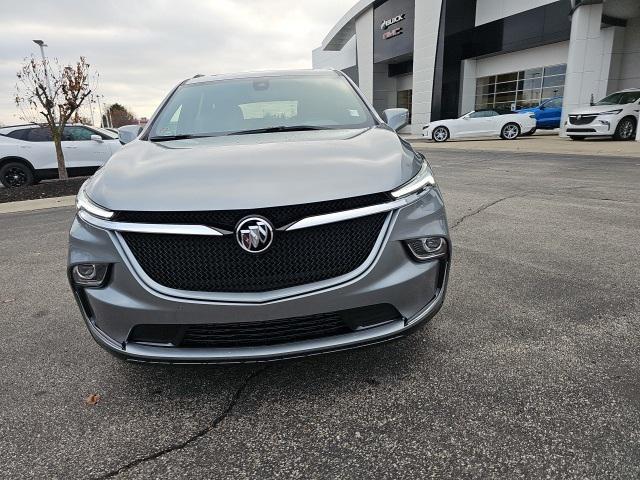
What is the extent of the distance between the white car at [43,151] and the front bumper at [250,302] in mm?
10685

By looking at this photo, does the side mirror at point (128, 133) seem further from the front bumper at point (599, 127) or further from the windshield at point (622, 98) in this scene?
the windshield at point (622, 98)

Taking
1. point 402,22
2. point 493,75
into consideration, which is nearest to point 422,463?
point 493,75

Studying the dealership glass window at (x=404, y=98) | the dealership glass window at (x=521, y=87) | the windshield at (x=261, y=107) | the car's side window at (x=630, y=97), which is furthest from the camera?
the dealership glass window at (x=404, y=98)

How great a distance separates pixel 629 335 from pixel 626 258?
1720 mm

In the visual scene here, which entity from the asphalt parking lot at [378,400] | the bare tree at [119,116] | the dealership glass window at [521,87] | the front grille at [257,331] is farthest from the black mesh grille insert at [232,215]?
the bare tree at [119,116]

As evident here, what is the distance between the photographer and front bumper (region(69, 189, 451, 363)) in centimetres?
197

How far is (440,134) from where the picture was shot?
22906 mm

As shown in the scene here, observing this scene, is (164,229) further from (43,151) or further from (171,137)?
(43,151)

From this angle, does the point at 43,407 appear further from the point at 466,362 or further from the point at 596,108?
the point at 596,108

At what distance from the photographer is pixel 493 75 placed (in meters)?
28.1

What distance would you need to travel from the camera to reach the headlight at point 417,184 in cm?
213

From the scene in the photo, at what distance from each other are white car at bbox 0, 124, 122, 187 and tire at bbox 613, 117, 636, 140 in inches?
644

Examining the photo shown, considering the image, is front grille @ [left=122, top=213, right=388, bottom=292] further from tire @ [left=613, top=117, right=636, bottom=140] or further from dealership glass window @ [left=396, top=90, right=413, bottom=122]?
dealership glass window @ [left=396, top=90, right=413, bottom=122]

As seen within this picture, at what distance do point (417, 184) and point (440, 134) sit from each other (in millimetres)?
21969
